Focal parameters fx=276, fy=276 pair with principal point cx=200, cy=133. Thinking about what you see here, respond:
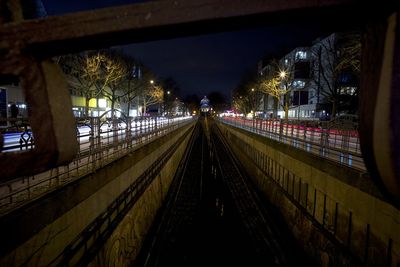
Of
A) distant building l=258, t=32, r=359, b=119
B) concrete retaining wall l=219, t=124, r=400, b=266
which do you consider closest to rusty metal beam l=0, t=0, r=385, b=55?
concrete retaining wall l=219, t=124, r=400, b=266

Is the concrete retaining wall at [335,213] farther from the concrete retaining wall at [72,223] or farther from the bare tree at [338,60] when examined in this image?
the bare tree at [338,60]

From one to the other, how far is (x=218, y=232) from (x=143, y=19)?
39.2ft

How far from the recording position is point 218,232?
12.6 metres

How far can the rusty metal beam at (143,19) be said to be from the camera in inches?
73.7

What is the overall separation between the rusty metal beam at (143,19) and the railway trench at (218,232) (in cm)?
898

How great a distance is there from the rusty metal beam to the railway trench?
898 centimetres

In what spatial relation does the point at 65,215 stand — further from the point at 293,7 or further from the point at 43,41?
the point at 293,7

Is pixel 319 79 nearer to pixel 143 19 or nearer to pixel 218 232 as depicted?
pixel 218 232

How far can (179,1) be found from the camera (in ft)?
6.18

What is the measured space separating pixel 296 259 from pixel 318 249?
112 centimetres

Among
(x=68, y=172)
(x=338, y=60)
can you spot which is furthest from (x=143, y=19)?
(x=338, y=60)

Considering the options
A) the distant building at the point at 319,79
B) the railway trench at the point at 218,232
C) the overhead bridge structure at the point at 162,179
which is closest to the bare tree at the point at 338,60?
the distant building at the point at 319,79

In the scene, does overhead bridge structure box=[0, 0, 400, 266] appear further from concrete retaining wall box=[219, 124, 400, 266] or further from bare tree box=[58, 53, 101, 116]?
bare tree box=[58, 53, 101, 116]

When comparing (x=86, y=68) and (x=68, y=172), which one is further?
(x=86, y=68)
